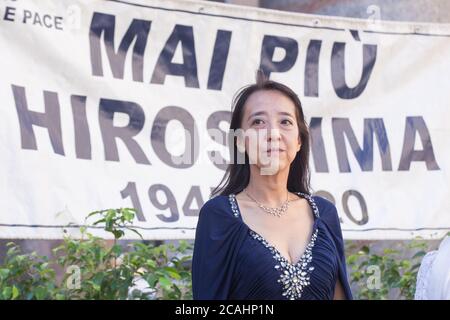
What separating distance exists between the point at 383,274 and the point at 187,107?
1293mm

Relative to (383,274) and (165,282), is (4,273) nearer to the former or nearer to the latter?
(165,282)

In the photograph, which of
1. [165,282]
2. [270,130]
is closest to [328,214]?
[270,130]

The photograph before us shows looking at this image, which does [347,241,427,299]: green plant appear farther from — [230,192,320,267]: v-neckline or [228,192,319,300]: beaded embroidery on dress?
[228,192,319,300]: beaded embroidery on dress

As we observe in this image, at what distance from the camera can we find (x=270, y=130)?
3.11m

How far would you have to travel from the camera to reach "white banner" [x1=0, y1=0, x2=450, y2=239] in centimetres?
429

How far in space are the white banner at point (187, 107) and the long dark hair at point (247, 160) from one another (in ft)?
4.07

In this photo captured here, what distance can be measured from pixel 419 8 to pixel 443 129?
2.67 ft

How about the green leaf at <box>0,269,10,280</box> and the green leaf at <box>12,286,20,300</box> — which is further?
the green leaf at <box>0,269,10,280</box>

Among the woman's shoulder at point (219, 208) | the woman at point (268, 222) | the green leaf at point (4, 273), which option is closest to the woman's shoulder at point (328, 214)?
the woman at point (268, 222)

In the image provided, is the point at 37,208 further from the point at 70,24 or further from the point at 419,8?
the point at 419,8

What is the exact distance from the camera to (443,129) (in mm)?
5164

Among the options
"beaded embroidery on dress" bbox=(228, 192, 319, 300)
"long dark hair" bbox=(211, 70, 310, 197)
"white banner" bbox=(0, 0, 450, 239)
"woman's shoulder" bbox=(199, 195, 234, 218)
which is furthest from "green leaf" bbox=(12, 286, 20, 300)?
"beaded embroidery on dress" bbox=(228, 192, 319, 300)

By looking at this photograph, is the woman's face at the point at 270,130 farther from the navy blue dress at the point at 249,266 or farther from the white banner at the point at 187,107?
the white banner at the point at 187,107

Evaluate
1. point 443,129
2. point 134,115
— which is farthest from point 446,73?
point 134,115
